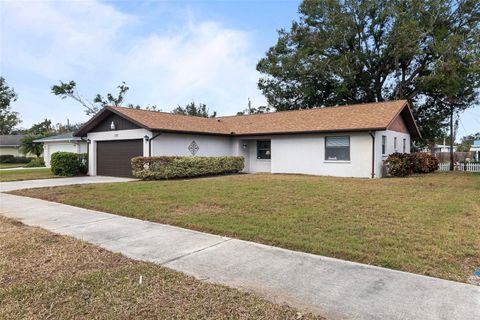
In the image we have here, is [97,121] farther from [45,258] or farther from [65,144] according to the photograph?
[45,258]

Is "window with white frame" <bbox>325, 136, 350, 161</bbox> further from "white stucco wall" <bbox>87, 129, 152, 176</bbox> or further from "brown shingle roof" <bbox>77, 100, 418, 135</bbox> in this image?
"white stucco wall" <bbox>87, 129, 152, 176</bbox>

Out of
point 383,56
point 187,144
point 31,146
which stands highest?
point 383,56

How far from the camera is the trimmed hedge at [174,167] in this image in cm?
1636

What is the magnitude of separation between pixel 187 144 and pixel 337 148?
8.24m

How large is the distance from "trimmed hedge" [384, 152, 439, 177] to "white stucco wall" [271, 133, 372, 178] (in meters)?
1.24

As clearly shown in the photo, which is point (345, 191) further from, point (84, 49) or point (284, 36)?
point (284, 36)

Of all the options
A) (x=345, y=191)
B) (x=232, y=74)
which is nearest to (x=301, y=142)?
(x=345, y=191)

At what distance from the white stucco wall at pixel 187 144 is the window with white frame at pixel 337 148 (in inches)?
263

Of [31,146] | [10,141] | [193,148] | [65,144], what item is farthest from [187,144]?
[10,141]

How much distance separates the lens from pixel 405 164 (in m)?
17.7

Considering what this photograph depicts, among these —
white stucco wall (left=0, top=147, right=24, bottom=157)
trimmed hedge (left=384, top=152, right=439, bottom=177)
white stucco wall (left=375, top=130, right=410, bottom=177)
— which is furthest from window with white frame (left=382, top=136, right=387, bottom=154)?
white stucco wall (left=0, top=147, right=24, bottom=157)

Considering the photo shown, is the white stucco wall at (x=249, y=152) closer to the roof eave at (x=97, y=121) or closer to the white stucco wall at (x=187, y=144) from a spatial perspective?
the white stucco wall at (x=187, y=144)

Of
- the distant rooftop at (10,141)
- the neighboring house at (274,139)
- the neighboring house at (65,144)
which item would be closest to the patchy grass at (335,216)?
the neighboring house at (274,139)

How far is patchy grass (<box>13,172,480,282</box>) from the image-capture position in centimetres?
517
